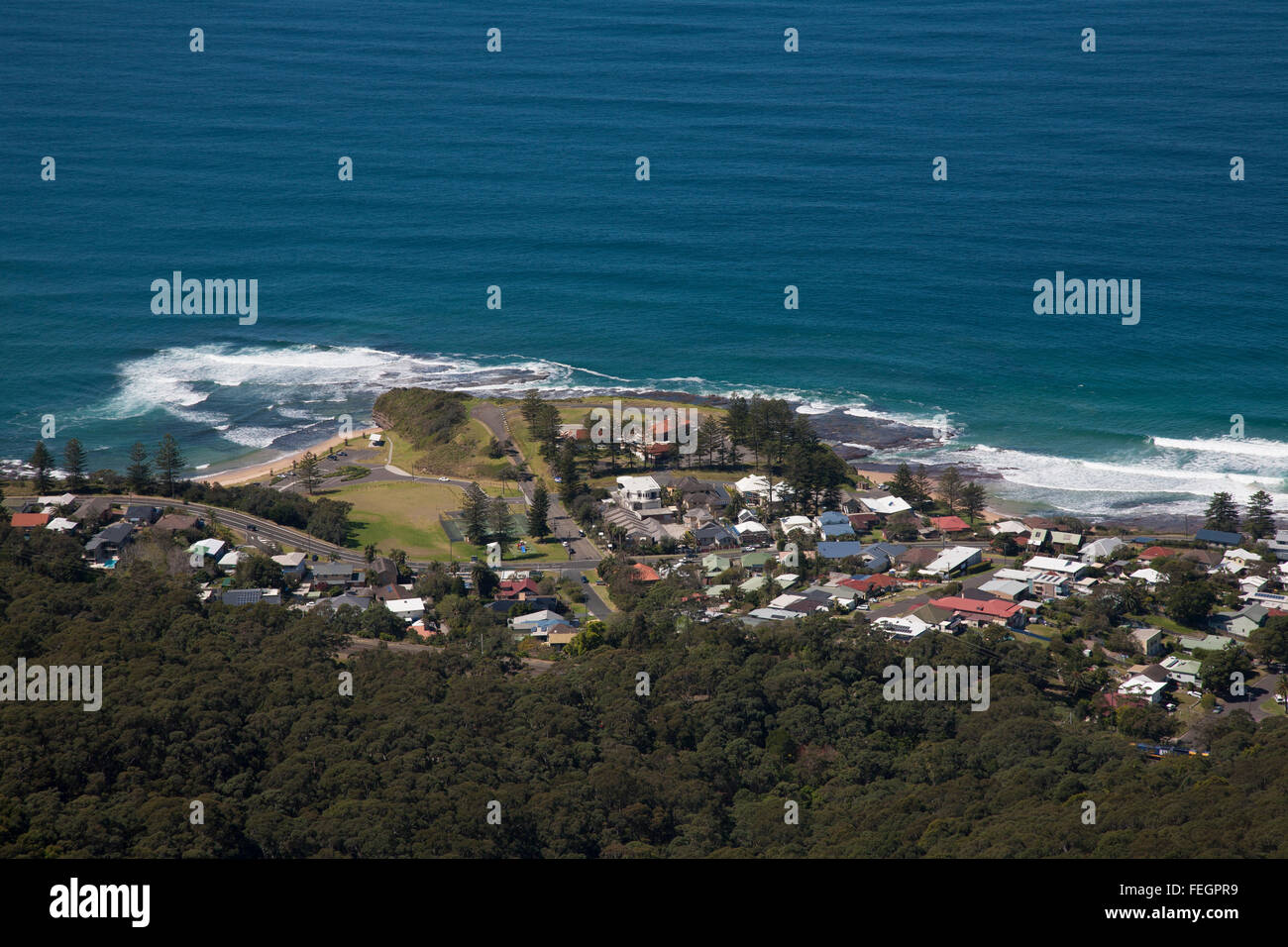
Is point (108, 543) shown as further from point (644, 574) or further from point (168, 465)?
point (644, 574)

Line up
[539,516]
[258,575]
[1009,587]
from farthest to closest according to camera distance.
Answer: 1. [539,516]
2. [258,575]
3. [1009,587]

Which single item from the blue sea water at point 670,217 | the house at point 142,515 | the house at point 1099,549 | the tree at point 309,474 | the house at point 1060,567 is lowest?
the house at point 1060,567

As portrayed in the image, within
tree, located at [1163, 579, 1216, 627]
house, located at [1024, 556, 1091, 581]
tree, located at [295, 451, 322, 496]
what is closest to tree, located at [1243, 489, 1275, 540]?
house, located at [1024, 556, 1091, 581]

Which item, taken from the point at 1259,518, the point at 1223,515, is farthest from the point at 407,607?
the point at 1259,518

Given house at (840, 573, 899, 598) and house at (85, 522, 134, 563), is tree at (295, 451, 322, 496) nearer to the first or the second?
house at (85, 522, 134, 563)

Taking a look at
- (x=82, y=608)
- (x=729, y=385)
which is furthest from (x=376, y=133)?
(x=82, y=608)

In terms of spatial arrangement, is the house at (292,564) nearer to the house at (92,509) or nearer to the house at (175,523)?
the house at (175,523)

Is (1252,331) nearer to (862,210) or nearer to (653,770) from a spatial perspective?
(862,210)

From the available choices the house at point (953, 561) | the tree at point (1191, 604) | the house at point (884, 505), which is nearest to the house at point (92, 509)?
the house at point (884, 505)
